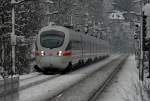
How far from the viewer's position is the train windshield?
2886cm

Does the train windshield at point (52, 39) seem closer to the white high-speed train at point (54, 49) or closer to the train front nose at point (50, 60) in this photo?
the white high-speed train at point (54, 49)

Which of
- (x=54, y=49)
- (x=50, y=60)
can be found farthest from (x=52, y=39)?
(x=50, y=60)

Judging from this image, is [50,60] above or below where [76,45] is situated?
below

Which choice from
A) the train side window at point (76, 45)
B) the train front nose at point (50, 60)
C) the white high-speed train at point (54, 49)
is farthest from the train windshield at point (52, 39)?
the train side window at point (76, 45)

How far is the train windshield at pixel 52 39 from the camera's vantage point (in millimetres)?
28859

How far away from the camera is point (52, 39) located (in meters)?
29.1

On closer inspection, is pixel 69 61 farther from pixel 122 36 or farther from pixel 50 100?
pixel 122 36

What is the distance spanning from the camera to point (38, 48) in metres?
28.9

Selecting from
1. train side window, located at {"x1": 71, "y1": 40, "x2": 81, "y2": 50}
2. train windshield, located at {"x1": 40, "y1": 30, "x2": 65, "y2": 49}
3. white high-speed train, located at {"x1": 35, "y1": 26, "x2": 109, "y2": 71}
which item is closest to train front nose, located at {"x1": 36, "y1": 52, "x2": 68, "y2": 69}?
white high-speed train, located at {"x1": 35, "y1": 26, "x2": 109, "y2": 71}

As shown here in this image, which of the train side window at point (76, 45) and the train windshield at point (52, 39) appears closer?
the train windshield at point (52, 39)

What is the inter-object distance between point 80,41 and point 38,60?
738cm

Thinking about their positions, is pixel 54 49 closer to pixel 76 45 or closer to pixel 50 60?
pixel 50 60

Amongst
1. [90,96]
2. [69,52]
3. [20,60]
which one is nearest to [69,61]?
[69,52]

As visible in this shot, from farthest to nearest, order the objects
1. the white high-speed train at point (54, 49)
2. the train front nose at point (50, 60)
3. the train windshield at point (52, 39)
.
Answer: the train windshield at point (52, 39) < the white high-speed train at point (54, 49) < the train front nose at point (50, 60)
